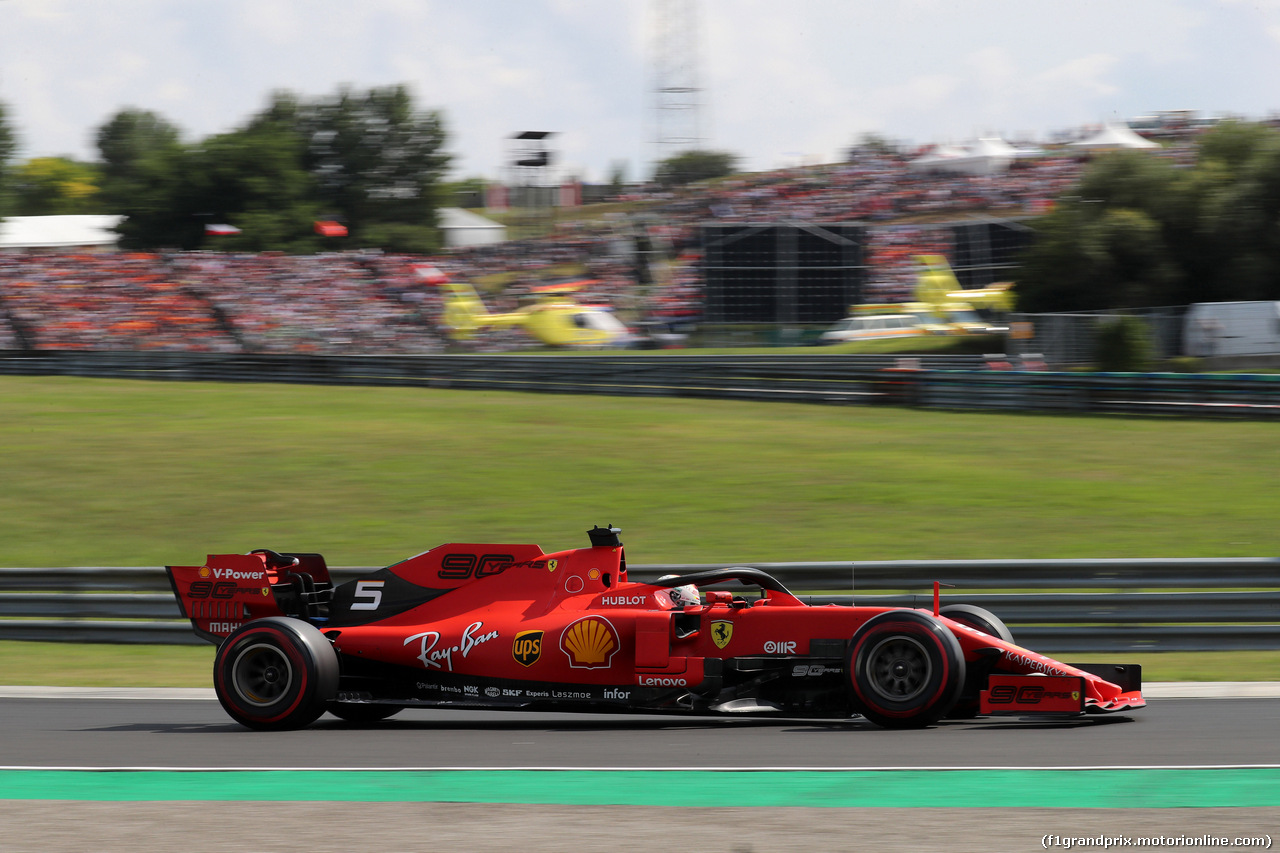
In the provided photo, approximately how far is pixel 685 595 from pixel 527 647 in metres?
0.87

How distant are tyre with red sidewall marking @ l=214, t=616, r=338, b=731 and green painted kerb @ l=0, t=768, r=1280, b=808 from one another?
1107mm

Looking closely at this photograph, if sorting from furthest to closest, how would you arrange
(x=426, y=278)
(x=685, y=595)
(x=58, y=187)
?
(x=58, y=187), (x=426, y=278), (x=685, y=595)

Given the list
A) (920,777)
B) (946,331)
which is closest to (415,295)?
(946,331)

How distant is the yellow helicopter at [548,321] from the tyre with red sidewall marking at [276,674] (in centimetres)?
2944

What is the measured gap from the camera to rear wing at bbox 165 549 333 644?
7.68 m

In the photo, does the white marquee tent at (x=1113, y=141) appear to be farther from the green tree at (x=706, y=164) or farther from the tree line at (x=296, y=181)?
the green tree at (x=706, y=164)

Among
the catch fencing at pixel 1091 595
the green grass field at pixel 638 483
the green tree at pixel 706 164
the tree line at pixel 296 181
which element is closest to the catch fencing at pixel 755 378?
the green grass field at pixel 638 483

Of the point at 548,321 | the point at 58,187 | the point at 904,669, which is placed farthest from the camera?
the point at 58,187

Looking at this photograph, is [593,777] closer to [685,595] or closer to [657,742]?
[657,742]

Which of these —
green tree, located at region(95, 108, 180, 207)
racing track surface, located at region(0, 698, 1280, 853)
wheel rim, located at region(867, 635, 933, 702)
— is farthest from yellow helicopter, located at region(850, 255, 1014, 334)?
green tree, located at region(95, 108, 180, 207)

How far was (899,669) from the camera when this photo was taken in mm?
6441

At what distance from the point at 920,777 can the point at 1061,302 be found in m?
30.1

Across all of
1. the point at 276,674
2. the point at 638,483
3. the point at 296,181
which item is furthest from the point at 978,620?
the point at 296,181

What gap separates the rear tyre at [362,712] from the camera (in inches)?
299
